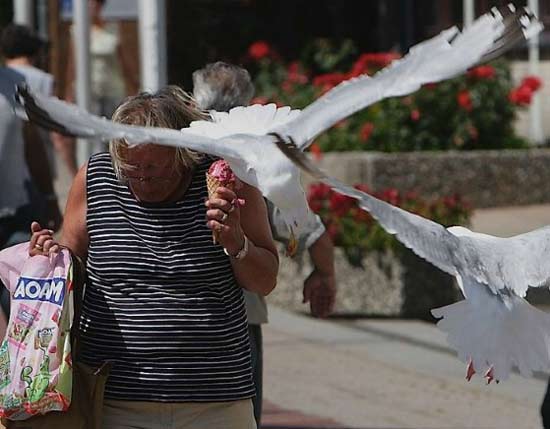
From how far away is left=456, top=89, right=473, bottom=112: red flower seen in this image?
45.5ft

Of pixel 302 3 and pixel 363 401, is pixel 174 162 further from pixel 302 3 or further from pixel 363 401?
pixel 302 3

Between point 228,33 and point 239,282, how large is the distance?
1419 cm

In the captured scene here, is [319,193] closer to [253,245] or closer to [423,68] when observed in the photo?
[253,245]

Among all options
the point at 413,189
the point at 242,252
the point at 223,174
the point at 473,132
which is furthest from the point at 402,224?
the point at 473,132

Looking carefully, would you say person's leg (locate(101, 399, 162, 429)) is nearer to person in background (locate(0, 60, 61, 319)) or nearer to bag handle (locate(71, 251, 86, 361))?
bag handle (locate(71, 251, 86, 361))

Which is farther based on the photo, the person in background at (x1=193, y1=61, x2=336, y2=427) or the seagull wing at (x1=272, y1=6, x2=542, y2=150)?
the person in background at (x1=193, y1=61, x2=336, y2=427)

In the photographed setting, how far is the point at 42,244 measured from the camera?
12.9 feet

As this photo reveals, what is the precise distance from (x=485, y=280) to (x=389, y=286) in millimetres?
6615

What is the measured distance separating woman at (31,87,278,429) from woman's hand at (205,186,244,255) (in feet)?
0.42

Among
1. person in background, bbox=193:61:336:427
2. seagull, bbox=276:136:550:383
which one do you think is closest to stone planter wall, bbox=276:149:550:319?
person in background, bbox=193:61:336:427

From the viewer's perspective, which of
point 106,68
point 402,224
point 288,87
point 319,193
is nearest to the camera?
point 402,224

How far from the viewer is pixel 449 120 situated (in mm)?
14172

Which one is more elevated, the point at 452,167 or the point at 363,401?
the point at 452,167

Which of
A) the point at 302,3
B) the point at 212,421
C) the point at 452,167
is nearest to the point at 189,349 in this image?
the point at 212,421
